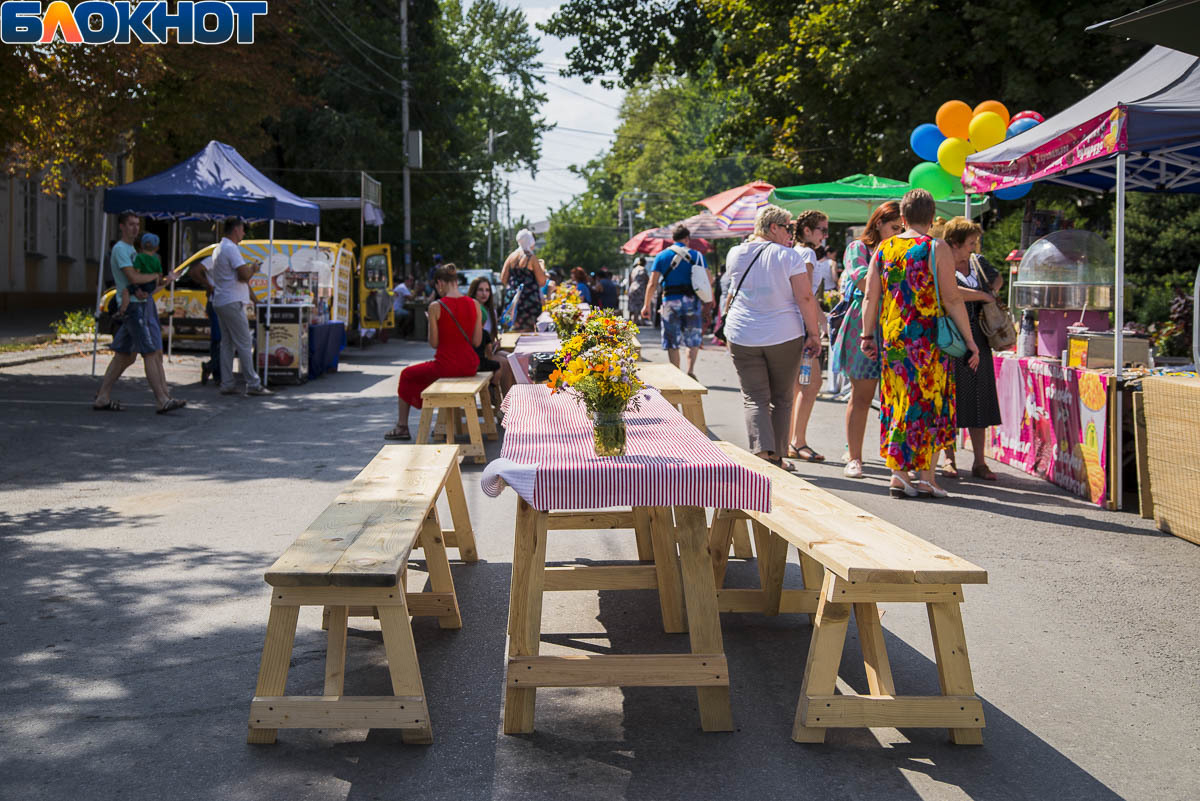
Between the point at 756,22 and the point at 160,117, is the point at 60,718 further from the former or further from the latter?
the point at 756,22

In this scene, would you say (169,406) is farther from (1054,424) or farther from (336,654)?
(336,654)

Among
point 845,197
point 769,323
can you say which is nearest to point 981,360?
point 769,323

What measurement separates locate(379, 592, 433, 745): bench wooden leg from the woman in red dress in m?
6.90

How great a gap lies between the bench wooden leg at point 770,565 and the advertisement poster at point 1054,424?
151 inches

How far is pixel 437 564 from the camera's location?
535cm

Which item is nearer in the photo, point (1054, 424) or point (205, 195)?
point (1054, 424)

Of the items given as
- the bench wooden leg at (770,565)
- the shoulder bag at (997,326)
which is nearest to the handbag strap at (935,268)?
the shoulder bag at (997,326)

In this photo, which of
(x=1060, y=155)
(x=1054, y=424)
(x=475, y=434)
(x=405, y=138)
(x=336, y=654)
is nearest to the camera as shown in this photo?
(x=336, y=654)

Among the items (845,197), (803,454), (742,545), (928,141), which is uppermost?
(928,141)

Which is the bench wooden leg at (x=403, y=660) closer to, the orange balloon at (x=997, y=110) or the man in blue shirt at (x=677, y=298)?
the orange balloon at (x=997, y=110)

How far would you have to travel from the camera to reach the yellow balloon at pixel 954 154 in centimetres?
1248

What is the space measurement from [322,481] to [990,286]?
17.0 ft

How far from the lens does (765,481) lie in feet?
13.9

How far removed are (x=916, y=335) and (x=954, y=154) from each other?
5.01m
